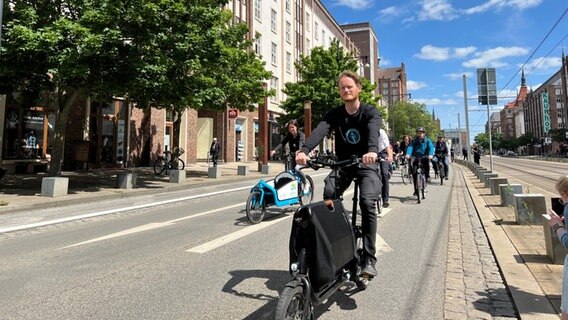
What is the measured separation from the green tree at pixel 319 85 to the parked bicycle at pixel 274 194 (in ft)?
88.6

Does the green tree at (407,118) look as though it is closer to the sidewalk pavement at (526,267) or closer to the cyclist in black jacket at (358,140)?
the sidewalk pavement at (526,267)

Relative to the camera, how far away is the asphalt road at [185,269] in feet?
12.0

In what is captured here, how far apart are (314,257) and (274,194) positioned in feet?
15.8

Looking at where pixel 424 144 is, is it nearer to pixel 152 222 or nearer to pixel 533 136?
pixel 152 222

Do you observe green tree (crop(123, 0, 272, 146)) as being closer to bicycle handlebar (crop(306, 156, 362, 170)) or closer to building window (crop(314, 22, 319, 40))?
bicycle handlebar (crop(306, 156, 362, 170))

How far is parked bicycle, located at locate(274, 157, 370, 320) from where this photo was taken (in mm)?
2799

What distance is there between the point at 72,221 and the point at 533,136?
134240mm

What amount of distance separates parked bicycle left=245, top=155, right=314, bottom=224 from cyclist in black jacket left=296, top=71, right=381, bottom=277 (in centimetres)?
371

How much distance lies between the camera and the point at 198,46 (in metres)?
13.3

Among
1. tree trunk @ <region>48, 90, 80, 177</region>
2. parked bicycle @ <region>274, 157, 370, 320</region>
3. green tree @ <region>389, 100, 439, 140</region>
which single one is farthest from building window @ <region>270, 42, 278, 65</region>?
green tree @ <region>389, 100, 439, 140</region>

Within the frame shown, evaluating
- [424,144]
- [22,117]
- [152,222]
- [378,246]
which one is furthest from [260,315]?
[22,117]

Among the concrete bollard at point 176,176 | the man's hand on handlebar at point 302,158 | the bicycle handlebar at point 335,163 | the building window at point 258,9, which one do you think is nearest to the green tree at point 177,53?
the concrete bollard at point 176,176

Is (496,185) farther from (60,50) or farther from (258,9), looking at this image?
(258,9)

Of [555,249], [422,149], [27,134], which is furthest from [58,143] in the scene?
[555,249]
